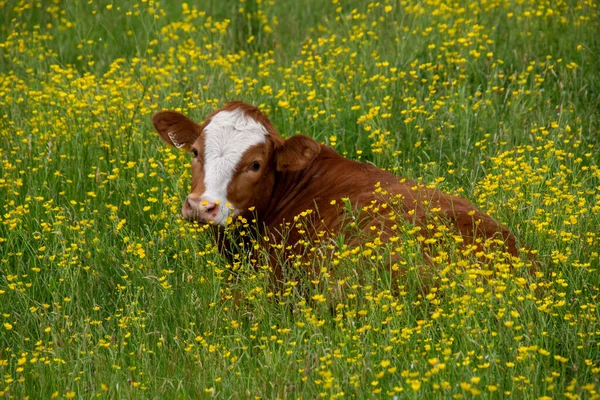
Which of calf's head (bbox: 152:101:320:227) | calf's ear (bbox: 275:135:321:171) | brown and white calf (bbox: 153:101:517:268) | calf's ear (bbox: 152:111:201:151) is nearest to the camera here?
brown and white calf (bbox: 153:101:517:268)

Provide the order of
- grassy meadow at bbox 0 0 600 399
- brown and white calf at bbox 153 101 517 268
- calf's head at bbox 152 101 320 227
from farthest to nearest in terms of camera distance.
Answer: calf's head at bbox 152 101 320 227 → brown and white calf at bbox 153 101 517 268 → grassy meadow at bbox 0 0 600 399

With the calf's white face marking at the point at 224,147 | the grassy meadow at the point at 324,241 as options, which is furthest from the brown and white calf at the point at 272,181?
the grassy meadow at the point at 324,241

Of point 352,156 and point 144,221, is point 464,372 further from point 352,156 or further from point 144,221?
point 352,156

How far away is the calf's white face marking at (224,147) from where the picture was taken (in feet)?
18.8

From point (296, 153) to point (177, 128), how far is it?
0.88 meters

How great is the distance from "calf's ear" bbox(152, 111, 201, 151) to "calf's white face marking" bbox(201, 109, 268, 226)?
0.32m

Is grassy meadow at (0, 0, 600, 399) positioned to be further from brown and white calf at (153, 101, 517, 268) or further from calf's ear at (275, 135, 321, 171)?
calf's ear at (275, 135, 321, 171)

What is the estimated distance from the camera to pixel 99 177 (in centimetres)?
658

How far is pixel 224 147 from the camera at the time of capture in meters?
5.86

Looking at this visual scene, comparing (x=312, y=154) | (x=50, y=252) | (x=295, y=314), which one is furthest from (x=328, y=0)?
(x=295, y=314)

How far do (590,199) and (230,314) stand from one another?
8.82 ft

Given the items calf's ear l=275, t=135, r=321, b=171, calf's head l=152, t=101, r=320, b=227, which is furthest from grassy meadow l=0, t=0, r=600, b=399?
calf's ear l=275, t=135, r=321, b=171

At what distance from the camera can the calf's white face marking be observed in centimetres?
572

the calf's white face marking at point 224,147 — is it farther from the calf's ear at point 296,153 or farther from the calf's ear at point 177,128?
the calf's ear at point 177,128
